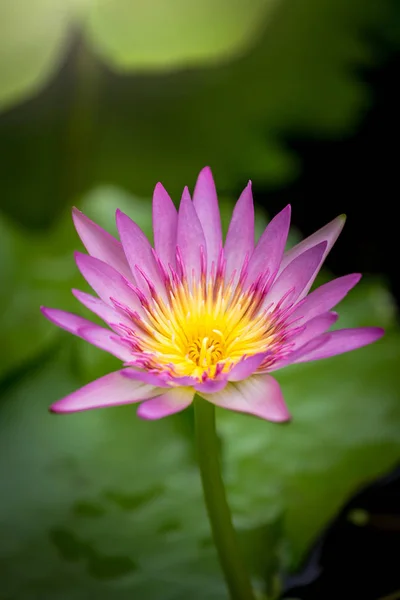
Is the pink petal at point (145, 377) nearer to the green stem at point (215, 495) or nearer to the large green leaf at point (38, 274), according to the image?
the green stem at point (215, 495)

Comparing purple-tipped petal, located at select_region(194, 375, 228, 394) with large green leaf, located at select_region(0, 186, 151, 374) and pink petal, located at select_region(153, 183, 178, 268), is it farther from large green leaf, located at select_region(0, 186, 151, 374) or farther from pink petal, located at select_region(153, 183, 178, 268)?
large green leaf, located at select_region(0, 186, 151, 374)


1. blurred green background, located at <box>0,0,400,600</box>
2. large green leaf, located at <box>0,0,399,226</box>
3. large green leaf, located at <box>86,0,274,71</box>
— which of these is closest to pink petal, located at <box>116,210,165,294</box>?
blurred green background, located at <box>0,0,400,600</box>

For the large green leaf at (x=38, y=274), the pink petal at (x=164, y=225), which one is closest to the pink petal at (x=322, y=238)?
the pink petal at (x=164, y=225)

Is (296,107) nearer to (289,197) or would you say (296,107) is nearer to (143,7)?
(289,197)

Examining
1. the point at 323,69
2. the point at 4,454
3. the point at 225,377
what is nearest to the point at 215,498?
the point at 225,377

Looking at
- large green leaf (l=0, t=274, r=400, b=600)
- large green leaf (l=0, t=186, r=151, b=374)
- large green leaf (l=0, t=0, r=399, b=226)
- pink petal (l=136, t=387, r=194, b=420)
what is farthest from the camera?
large green leaf (l=0, t=0, r=399, b=226)
